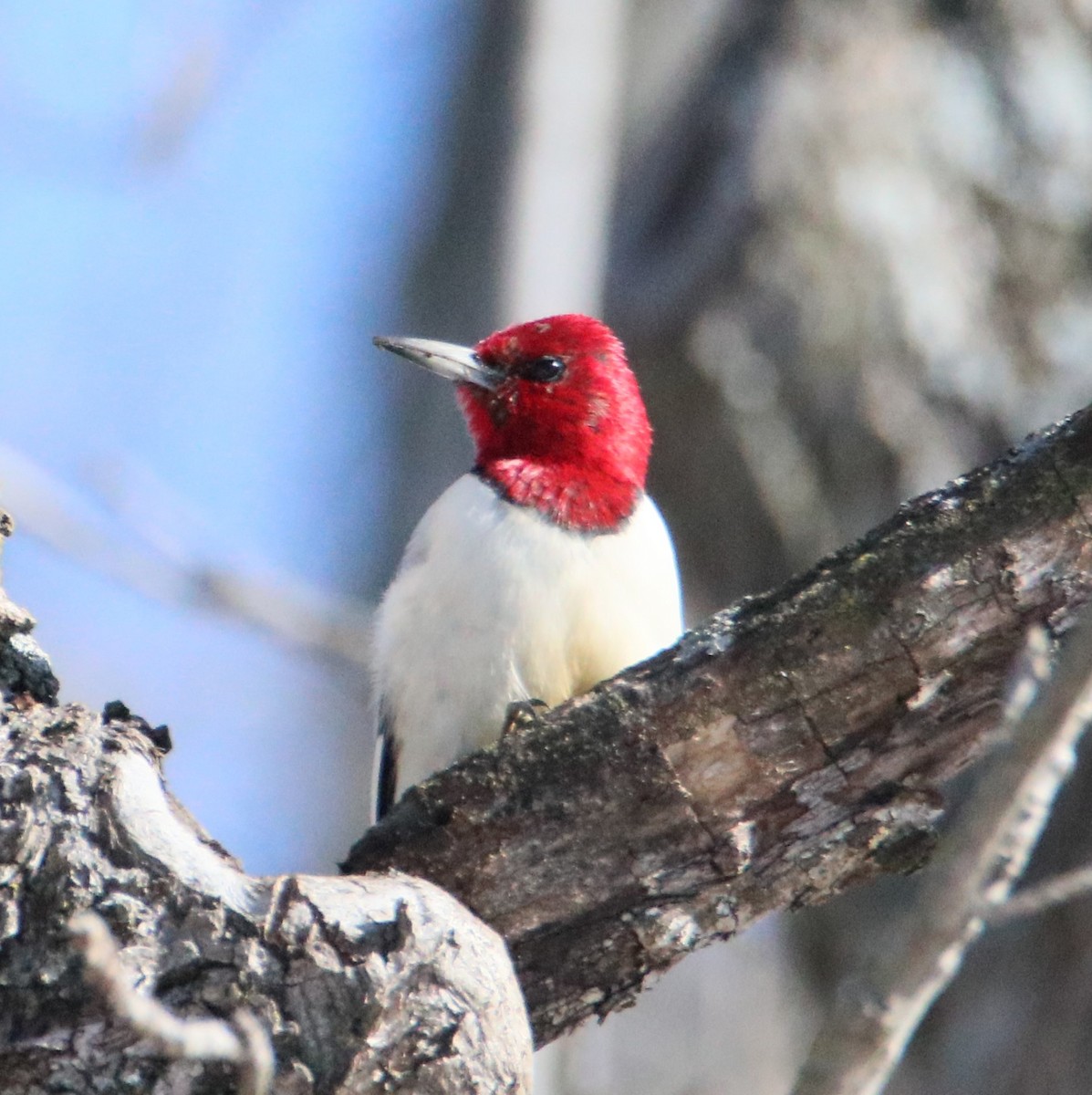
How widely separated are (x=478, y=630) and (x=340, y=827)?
8.54 ft

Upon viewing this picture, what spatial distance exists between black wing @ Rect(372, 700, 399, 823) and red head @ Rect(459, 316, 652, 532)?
61cm

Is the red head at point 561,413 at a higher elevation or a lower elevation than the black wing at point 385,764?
higher

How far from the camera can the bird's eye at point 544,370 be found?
4438 mm

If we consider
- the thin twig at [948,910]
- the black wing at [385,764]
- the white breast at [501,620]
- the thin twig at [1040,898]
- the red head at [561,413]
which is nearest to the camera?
the thin twig at [948,910]

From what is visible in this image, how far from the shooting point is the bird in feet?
11.7

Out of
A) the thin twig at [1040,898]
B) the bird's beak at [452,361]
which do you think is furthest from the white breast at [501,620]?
the thin twig at [1040,898]

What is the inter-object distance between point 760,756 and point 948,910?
1.18 metres

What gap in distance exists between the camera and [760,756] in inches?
104

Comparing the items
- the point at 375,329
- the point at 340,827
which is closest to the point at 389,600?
the point at 340,827

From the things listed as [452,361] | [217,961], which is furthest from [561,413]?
[217,961]

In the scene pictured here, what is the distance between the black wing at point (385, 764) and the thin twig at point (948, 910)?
94.9 inches

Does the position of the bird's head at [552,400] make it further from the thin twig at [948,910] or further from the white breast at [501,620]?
the thin twig at [948,910]

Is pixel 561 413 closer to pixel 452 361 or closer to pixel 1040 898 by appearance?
pixel 452 361

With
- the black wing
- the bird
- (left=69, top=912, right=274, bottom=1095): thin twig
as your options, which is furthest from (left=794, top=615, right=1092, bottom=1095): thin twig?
the black wing
